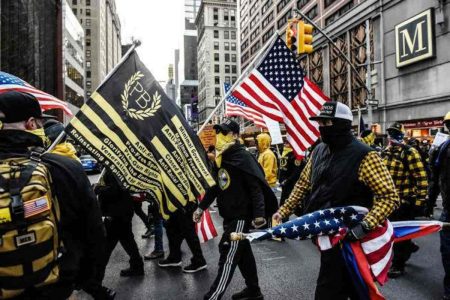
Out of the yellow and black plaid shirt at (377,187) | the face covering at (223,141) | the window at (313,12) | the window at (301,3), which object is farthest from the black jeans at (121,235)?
the window at (301,3)

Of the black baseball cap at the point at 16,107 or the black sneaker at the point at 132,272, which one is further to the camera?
the black sneaker at the point at 132,272

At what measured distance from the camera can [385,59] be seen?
2966cm

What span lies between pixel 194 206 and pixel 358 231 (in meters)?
3.23

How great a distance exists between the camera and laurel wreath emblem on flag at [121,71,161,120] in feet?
12.4

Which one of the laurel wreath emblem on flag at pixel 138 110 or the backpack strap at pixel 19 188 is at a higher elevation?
the laurel wreath emblem on flag at pixel 138 110

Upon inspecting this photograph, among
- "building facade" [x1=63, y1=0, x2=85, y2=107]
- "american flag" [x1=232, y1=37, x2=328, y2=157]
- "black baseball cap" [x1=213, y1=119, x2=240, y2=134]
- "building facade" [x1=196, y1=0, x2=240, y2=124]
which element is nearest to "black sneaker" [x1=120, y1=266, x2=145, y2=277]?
"black baseball cap" [x1=213, y1=119, x2=240, y2=134]

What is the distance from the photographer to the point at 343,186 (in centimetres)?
318

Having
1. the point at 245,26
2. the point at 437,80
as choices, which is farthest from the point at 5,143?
the point at 245,26

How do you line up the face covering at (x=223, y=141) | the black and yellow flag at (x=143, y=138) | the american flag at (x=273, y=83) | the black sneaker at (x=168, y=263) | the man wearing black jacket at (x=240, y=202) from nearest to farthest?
1. the black and yellow flag at (x=143, y=138)
2. the man wearing black jacket at (x=240, y=202)
3. the face covering at (x=223, y=141)
4. the american flag at (x=273, y=83)
5. the black sneaker at (x=168, y=263)

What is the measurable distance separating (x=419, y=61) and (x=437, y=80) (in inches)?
82.4

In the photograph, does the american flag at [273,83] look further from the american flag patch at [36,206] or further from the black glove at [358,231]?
the american flag patch at [36,206]

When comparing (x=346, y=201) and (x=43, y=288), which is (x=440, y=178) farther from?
(x=43, y=288)

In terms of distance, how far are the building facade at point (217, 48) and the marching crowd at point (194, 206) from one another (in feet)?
355

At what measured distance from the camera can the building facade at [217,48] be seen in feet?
377
